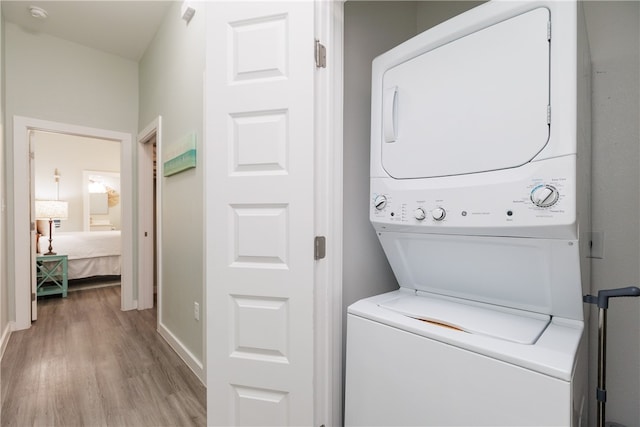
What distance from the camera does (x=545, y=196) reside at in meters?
0.80

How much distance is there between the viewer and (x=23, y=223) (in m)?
2.96

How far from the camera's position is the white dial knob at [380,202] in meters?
1.17

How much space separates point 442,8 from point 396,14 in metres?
0.25

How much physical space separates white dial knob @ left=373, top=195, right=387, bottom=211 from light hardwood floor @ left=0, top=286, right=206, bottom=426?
156cm

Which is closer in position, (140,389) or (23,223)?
(140,389)

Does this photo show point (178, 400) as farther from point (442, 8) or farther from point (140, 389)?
point (442, 8)

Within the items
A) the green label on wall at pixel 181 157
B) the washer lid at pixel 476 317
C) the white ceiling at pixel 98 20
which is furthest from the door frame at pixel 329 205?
the white ceiling at pixel 98 20

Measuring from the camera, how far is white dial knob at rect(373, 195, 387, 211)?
46.1 inches

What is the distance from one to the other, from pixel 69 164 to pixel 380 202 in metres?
7.32

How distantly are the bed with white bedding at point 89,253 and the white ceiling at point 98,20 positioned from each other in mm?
2706

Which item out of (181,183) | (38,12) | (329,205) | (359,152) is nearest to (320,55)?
(359,152)

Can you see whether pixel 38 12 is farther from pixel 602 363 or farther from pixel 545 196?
pixel 602 363

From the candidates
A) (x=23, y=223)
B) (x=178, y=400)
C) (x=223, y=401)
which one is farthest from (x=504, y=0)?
(x=23, y=223)

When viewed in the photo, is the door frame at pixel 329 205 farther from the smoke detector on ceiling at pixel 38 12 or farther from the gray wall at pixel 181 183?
the smoke detector on ceiling at pixel 38 12
